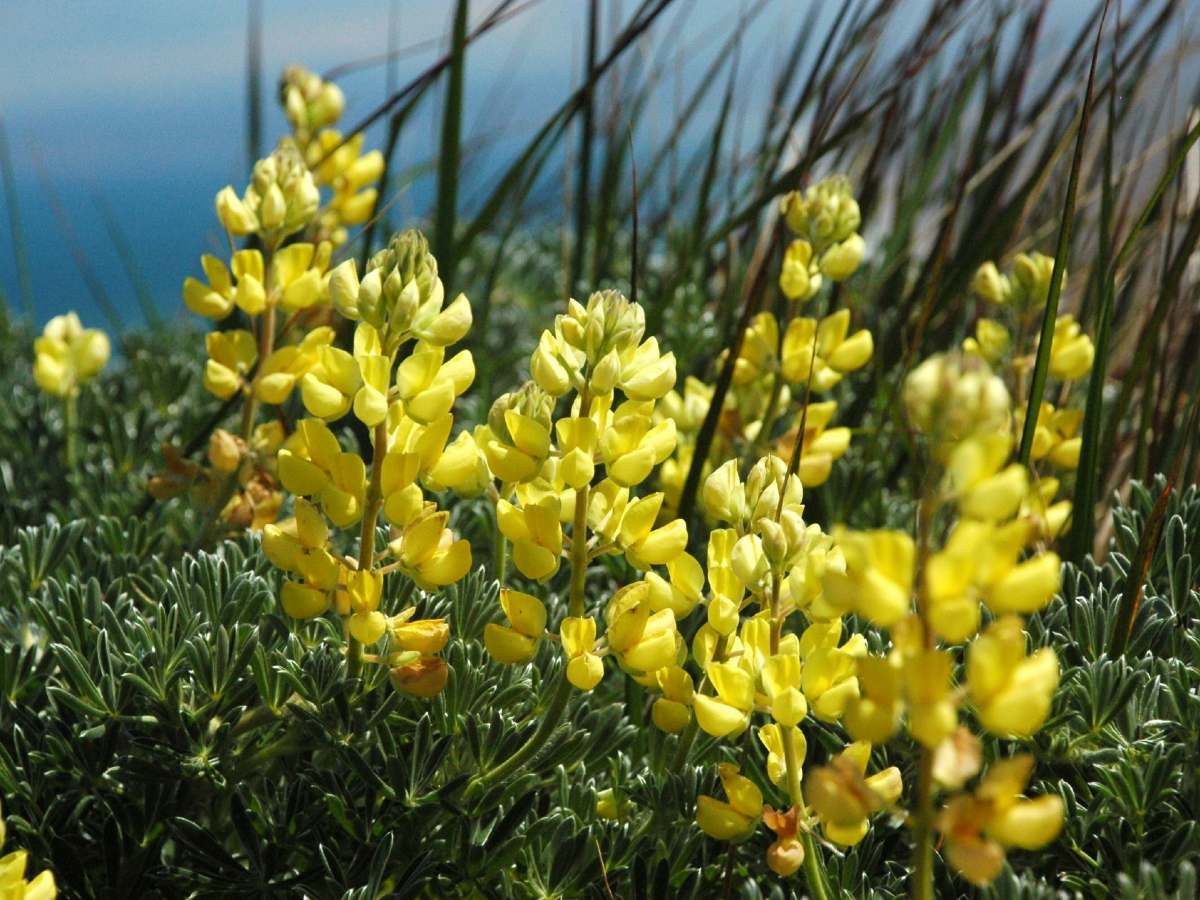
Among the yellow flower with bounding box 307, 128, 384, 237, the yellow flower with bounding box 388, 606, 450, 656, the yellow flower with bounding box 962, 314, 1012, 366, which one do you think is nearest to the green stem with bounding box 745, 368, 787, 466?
the yellow flower with bounding box 962, 314, 1012, 366

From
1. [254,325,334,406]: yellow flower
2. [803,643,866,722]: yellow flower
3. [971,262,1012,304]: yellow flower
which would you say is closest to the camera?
[803,643,866,722]: yellow flower

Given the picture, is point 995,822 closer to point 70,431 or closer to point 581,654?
point 581,654

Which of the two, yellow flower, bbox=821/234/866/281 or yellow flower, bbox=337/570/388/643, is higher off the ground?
yellow flower, bbox=821/234/866/281

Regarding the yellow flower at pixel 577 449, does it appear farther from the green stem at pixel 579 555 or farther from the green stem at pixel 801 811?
the green stem at pixel 801 811

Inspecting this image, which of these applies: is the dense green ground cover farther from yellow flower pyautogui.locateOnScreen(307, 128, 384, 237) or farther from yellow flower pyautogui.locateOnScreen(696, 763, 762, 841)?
yellow flower pyautogui.locateOnScreen(307, 128, 384, 237)

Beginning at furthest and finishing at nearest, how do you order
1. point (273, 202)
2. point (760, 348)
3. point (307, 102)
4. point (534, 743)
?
point (307, 102) < point (760, 348) < point (273, 202) < point (534, 743)

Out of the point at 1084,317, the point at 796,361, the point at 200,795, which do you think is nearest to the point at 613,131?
the point at 1084,317

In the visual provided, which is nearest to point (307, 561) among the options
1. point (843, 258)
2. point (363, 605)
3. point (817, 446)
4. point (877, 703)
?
point (363, 605)
